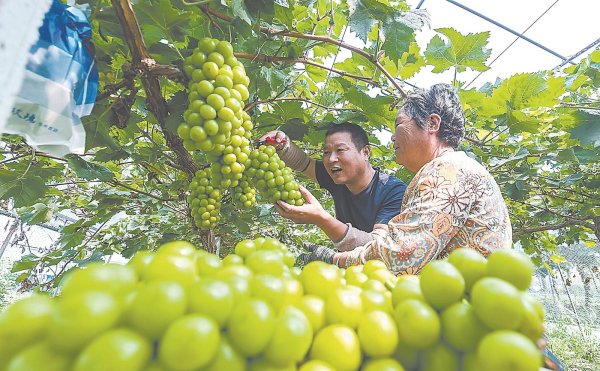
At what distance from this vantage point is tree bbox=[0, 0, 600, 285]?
1612 millimetres

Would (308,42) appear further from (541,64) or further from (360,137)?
(541,64)

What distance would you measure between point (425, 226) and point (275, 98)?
4.22 ft

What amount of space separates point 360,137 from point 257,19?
4.31ft

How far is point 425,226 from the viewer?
1.54 metres

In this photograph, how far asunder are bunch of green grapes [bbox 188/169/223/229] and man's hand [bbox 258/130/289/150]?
53 cm

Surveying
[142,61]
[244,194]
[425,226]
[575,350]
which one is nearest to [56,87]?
[142,61]

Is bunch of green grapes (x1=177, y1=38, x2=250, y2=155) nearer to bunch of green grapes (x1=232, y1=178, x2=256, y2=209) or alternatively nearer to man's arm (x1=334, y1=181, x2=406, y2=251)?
bunch of green grapes (x1=232, y1=178, x2=256, y2=209)

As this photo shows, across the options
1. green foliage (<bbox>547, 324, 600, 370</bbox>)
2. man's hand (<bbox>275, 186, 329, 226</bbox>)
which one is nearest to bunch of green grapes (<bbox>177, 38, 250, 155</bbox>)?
man's hand (<bbox>275, 186, 329, 226</bbox>)

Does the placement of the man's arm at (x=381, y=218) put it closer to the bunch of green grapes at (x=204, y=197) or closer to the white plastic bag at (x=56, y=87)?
the bunch of green grapes at (x=204, y=197)

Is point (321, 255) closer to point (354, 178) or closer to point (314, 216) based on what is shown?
point (314, 216)

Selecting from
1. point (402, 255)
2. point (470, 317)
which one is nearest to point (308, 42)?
point (402, 255)

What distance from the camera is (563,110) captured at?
2.78 m

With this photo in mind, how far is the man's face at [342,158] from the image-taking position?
2.55 m

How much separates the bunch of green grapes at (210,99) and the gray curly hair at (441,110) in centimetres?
108
